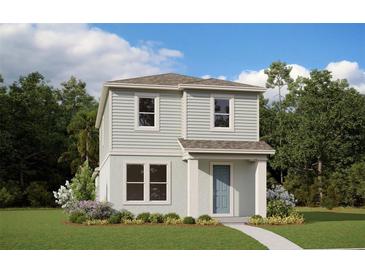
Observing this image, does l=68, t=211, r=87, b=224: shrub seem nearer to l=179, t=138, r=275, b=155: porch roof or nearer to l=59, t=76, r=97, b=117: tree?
l=179, t=138, r=275, b=155: porch roof

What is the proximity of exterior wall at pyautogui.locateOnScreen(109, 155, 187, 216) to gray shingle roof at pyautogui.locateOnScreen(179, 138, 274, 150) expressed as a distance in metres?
0.94

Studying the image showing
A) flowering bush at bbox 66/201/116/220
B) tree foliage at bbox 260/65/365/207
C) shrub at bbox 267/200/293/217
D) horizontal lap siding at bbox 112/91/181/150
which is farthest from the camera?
tree foliage at bbox 260/65/365/207

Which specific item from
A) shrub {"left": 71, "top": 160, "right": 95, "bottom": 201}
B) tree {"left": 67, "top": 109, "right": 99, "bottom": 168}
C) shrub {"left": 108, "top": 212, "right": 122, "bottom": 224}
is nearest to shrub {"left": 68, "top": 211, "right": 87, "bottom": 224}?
shrub {"left": 108, "top": 212, "right": 122, "bottom": 224}

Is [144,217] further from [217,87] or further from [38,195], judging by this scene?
[38,195]

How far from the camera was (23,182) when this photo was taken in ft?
136

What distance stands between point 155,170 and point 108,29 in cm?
1441

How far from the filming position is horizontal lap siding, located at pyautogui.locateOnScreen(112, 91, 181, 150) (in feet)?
72.4

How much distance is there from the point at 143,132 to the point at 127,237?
6.24 m

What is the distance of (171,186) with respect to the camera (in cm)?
2242

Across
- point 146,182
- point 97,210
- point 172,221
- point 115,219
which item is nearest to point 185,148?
point 146,182

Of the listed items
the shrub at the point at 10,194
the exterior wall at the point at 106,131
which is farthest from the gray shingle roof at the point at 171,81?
the shrub at the point at 10,194

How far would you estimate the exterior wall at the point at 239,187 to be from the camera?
2286 centimetres

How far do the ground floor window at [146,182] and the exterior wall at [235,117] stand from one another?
6.10ft
